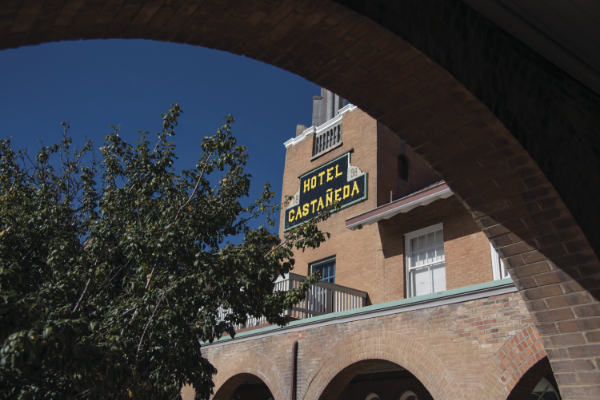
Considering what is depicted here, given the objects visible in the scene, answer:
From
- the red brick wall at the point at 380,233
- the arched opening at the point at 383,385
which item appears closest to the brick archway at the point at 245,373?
the arched opening at the point at 383,385

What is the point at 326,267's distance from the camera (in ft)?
56.8

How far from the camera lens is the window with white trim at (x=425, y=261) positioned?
1320 centimetres

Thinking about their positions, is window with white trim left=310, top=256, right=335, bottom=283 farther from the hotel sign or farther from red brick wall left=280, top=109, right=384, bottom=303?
the hotel sign

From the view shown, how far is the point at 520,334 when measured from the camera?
27.0 feet

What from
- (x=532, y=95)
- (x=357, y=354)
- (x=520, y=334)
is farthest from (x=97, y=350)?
(x=357, y=354)

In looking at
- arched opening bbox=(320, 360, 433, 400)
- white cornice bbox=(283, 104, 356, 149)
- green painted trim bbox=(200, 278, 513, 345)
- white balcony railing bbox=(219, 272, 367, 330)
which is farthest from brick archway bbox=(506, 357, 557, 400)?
white cornice bbox=(283, 104, 356, 149)

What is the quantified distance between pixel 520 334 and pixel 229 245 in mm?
5117

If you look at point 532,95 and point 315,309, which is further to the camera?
point 315,309

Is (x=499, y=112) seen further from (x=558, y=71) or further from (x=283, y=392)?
(x=283, y=392)

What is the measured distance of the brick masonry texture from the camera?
27.2 ft

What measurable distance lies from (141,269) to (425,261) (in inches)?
359

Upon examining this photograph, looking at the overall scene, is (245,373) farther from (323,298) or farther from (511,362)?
(511,362)

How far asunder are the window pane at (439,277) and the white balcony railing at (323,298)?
8.21 ft

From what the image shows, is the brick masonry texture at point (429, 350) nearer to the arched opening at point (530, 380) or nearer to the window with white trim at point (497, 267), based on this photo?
the arched opening at point (530, 380)
